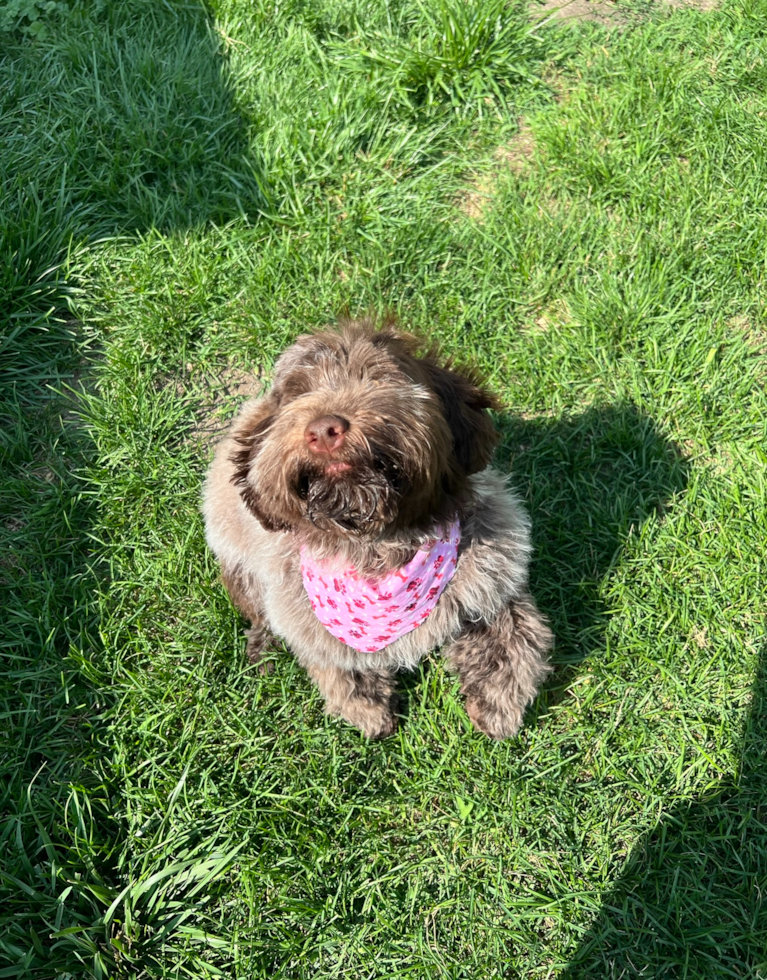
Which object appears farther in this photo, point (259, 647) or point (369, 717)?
point (259, 647)

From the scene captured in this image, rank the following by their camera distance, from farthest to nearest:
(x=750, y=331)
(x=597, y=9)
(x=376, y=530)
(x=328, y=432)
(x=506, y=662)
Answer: (x=597, y=9) → (x=750, y=331) → (x=506, y=662) → (x=376, y=530) → (x=328, y=432)

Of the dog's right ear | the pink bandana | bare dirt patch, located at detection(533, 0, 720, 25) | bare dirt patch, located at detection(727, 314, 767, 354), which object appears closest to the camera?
the dog's right ear

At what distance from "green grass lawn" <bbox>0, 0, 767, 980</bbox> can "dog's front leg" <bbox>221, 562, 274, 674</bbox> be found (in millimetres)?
95

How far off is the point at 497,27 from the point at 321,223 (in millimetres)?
1468

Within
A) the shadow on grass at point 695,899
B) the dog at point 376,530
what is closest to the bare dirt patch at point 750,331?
the dog at point 376,530

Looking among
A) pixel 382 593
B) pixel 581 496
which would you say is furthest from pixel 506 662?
pixel 581 496

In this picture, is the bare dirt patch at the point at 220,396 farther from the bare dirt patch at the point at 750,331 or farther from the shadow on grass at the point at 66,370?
the bare dirt patch at the point at 750,331

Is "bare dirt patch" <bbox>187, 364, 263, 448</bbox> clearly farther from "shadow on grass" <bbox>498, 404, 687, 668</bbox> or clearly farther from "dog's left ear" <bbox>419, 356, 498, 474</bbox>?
"dog's left ear" <bbox>419, 356, 498, 474</bbox>

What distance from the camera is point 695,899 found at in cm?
286

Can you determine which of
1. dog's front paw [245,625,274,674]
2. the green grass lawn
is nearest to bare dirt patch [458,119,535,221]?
the green grass lawn

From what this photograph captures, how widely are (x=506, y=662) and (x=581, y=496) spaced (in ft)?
3.09

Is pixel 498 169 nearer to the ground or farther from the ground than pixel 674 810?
farther from the ground

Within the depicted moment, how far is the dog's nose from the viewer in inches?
79.9

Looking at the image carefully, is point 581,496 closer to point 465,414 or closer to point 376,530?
point 465,414
